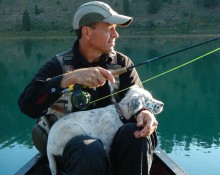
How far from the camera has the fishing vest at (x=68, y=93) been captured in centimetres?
360

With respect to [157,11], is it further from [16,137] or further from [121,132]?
[121,132]

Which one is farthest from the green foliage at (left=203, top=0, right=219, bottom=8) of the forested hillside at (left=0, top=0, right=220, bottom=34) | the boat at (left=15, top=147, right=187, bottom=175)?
the boat at (left=15, top=147, right=187, bottom=175)

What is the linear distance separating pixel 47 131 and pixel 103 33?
0.99 meters

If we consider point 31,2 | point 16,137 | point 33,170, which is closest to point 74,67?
point 33,170

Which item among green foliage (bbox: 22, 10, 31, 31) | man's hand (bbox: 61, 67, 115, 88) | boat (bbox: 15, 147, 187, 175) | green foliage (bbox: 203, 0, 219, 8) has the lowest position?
green foliage (bbox: 22, 10, 31, 31)

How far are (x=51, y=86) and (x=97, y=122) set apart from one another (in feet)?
1.56

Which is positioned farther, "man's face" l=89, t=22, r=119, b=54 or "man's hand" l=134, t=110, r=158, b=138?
"man's face" l=89, t=22, r=119, b=54

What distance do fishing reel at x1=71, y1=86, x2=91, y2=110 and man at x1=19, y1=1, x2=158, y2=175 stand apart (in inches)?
A: 4.5

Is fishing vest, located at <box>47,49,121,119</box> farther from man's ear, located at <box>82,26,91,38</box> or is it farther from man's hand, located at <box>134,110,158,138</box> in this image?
man's hand, located at <box>134,110,158,138</box>

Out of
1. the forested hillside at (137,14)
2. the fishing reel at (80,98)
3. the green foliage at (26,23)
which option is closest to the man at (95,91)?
the fishing reel at (80,98)

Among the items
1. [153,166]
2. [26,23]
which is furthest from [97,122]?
[26,23]

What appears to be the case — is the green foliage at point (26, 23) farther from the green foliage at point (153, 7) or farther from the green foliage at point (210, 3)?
the green foliage at point (210, 3)

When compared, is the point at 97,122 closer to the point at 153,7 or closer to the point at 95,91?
the point at 95,91

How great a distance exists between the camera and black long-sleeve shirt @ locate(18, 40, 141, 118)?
3.35 metres
